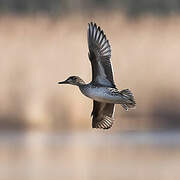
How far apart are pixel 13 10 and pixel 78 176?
3816mm

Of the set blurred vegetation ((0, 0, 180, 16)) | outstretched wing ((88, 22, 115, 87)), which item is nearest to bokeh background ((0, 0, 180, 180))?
blurred vegetation ((0, 0, 180, 16))

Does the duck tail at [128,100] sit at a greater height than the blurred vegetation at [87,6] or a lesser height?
lesser

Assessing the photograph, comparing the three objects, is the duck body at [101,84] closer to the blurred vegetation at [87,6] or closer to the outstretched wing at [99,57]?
the outstretched wing at [99,57]

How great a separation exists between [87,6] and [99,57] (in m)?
7.62

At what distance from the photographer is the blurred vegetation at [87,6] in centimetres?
1556

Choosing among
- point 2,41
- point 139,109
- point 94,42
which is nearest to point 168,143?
point 139,109

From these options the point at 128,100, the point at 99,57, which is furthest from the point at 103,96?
the point at 99,57

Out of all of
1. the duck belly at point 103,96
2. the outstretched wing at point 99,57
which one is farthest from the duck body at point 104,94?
the outstretched wing at point 99,57

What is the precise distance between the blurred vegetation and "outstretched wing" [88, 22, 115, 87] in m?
6.86

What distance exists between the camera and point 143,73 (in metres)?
14.7

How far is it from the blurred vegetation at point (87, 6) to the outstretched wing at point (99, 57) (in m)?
6.86

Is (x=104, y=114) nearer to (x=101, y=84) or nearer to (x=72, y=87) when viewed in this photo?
(x=101, y=84)

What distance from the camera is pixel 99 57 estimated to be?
837 cm

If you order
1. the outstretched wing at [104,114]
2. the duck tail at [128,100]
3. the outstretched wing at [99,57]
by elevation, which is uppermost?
the outstretched wing at [99,57]
